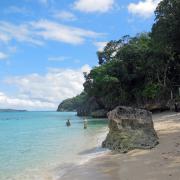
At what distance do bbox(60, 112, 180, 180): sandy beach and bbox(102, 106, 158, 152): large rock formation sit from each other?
2.66ft

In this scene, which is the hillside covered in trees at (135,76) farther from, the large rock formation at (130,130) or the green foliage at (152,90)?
the large rock formation at (130,130)

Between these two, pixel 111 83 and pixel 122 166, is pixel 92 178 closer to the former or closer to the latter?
pixel 122 166

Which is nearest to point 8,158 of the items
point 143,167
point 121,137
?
point 121,137

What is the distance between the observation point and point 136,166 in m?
11.8

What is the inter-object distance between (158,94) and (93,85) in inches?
707

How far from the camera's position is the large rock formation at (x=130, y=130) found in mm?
16328

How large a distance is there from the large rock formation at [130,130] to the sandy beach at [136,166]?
2.66 ft

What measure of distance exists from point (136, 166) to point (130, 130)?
18.5ft

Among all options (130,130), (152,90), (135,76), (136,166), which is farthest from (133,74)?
(136,166)

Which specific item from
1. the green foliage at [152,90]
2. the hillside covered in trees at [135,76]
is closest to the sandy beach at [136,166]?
the hillside covered in trees at [135,76]

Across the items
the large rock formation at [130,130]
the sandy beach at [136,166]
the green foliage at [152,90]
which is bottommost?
the sandy beach at [136,166]

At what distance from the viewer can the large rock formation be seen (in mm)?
16328

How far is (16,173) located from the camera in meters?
14.0

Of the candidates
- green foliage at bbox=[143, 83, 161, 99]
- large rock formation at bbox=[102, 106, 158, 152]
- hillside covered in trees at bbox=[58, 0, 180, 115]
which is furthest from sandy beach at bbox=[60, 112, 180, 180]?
green foliage at bbox=[143, 83, 161, 99]
